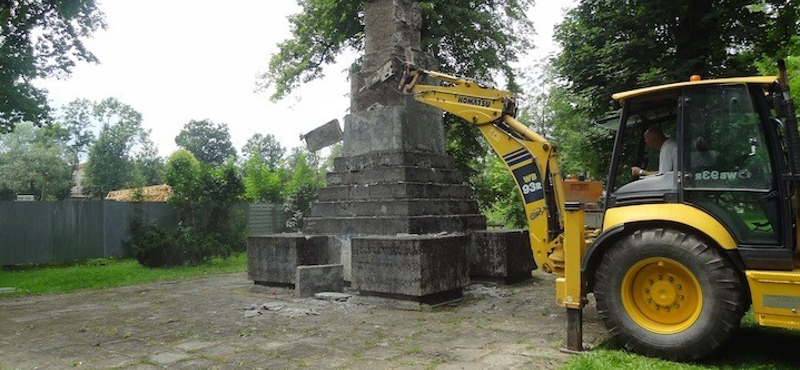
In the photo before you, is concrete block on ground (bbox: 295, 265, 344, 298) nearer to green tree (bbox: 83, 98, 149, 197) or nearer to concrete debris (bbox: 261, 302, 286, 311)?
concrete debris (bbox: 261, 302, 286, 311)

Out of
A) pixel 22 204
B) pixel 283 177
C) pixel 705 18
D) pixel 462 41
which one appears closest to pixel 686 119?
pixel 705 18

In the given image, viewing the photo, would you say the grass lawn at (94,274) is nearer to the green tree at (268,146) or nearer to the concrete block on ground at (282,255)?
the concrete block on ground at (282,255)

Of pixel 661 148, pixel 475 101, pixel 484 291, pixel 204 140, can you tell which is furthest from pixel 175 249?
pixel 204 140

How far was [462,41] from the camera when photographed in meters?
16.6

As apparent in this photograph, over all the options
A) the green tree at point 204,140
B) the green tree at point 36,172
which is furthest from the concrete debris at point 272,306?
the green tree at point 204,140

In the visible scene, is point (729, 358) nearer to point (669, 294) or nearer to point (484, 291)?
point (669, 294)

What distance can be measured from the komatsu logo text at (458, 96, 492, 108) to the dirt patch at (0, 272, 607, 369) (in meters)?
2.55

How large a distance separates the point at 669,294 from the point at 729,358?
69cm

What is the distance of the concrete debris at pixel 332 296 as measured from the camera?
24.4ft

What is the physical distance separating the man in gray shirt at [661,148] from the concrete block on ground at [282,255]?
16.3 ft

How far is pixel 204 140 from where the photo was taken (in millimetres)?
71938

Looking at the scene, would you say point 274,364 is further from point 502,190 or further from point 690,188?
point 502,190

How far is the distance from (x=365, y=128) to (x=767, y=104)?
19.1 feet

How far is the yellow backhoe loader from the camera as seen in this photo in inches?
162
